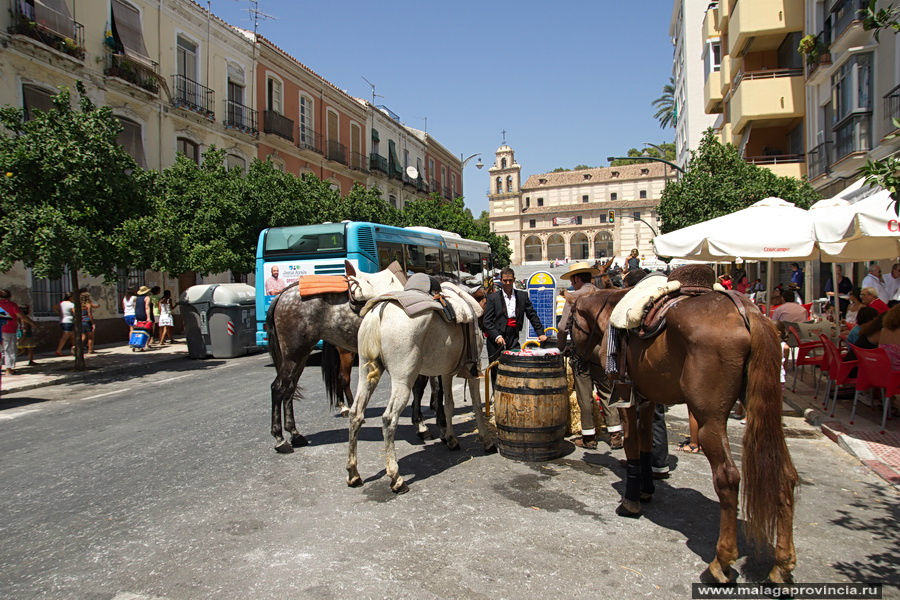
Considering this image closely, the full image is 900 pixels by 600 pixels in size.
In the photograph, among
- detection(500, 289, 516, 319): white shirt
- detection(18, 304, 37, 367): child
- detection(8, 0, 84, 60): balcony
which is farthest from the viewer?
detection(8, 0, 84, 60): balcony

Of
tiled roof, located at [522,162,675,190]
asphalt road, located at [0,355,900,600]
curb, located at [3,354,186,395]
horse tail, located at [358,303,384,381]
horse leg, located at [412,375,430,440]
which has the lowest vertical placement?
asphalt road, located at [0,355,900,600]

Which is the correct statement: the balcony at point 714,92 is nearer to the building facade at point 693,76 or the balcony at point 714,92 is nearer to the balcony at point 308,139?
the building facade at point 693,76

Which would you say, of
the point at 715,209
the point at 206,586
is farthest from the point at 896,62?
the point at 206,586

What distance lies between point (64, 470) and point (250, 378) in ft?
17.9

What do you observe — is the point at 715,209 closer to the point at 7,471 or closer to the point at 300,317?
the point at 300,317

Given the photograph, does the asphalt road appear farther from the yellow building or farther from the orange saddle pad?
the yellow building

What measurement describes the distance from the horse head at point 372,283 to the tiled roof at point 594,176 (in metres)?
93.9

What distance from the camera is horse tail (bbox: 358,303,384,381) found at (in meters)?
5.05

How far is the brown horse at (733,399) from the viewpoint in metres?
3.11

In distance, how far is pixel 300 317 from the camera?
6164mm

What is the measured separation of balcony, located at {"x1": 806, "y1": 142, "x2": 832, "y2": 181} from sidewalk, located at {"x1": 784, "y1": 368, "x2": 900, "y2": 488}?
42.9 feet

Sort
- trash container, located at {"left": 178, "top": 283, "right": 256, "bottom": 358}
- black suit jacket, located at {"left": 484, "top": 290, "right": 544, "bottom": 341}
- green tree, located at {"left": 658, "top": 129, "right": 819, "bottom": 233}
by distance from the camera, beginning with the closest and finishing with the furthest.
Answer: black suit jacket, located at {"left": 484, "top": 290, "right": 544, "bottom": 341}, trash container, located at {"left": 178, "top": 283, "right": 256, "bottom": 358}, green tree, located at {"left": 658, "top": 129, "right": 819, "bottom": 233}

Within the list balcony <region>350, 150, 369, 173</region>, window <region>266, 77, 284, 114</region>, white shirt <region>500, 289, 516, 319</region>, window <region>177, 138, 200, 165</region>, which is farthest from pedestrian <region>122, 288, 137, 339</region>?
balcony <region>350, 150, 369, 173</region>

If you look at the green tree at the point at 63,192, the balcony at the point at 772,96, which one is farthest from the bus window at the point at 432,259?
the balcony at the point at 772,96
